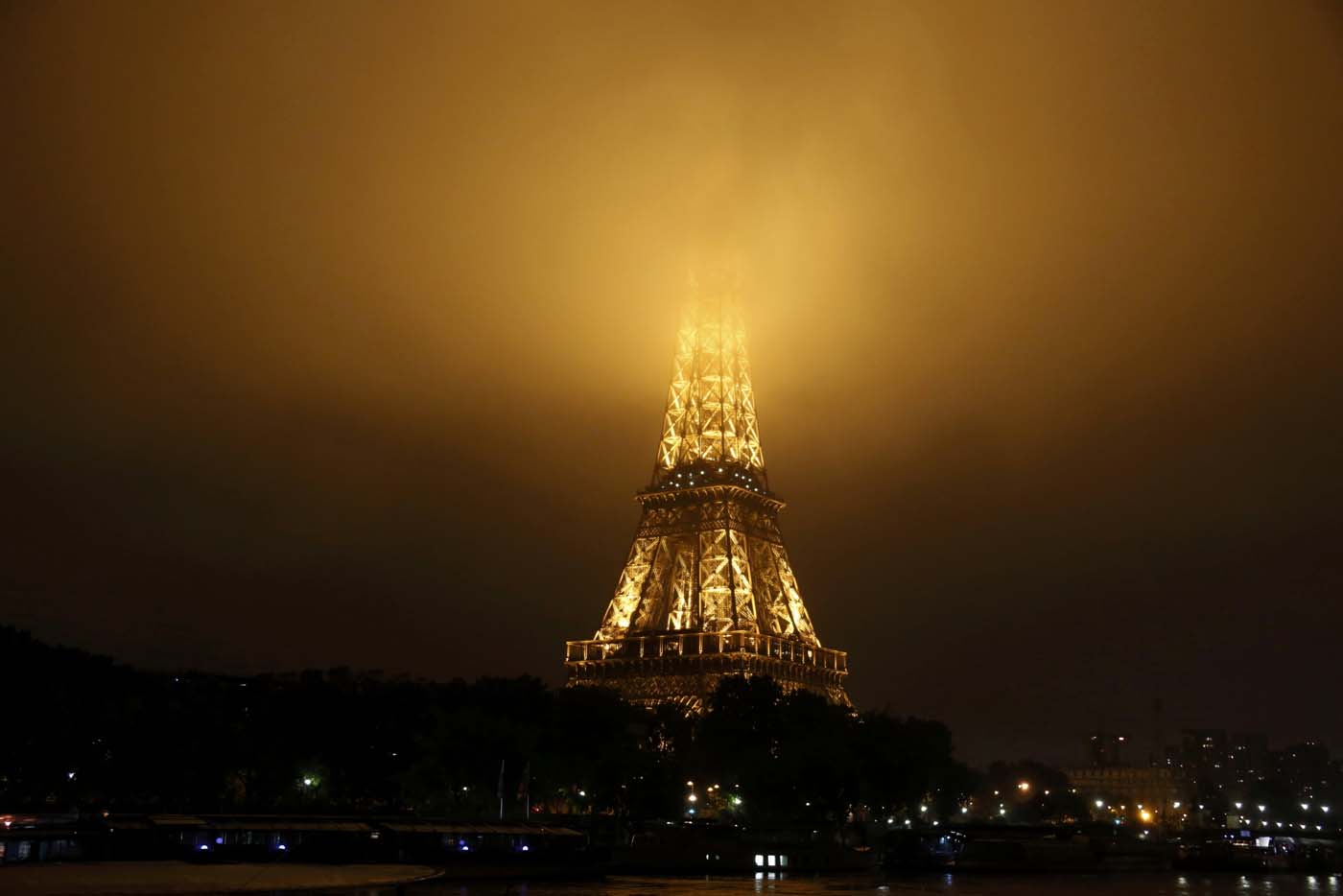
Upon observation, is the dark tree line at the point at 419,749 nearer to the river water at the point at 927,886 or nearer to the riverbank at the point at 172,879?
the river water at the point at 927,886

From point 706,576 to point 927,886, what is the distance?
190ft

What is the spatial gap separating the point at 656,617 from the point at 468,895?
76131 mm

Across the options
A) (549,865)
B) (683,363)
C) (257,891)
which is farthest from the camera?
(683,363)

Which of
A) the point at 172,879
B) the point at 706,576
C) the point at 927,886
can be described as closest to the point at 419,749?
the point at 706,576

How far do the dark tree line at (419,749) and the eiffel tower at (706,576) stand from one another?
9984 mm

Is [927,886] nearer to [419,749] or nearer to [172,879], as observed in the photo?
[419,749]

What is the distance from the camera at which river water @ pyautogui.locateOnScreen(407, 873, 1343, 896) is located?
67.2 meters

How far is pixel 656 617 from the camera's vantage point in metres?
138

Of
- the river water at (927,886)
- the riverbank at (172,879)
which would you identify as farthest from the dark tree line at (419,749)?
the riverbank at (172,879)

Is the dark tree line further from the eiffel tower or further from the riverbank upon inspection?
the riverbank

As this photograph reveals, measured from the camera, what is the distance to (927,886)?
3132 inches

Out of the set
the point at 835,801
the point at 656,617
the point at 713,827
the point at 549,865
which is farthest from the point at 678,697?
the point at 549,865

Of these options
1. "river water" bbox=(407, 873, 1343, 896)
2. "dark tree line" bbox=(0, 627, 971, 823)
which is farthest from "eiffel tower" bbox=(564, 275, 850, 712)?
"river water" bbox=(407, 873, 1343, 896)

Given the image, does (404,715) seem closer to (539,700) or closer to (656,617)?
(539,700)
